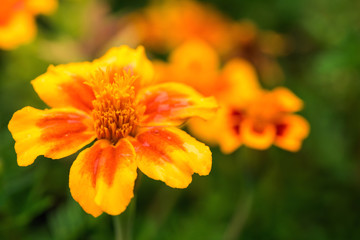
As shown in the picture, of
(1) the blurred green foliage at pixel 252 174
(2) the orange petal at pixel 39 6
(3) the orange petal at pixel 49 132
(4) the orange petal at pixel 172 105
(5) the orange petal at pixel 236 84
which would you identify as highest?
(3) the orange petal at pixel 49 132

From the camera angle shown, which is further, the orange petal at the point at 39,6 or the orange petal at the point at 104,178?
the orange petal at the point at 39,6

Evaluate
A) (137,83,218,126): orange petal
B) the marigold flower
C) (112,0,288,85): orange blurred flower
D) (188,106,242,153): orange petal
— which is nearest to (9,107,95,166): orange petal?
the marigold flower

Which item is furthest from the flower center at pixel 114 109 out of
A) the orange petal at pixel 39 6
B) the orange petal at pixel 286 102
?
the orange petal at pixel 39 6

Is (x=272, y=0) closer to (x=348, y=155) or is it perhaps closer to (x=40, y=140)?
(x=348, y=155)

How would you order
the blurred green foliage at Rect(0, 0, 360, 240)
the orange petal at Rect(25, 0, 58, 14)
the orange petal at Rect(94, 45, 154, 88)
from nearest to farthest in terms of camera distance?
1. the orange petal at Rect(94, 45, 154, 88)
2. the blurred green foliage at Rect(0, 0, 360, 240)
3. the orange petal at Rect(25, 0, 58, 14)

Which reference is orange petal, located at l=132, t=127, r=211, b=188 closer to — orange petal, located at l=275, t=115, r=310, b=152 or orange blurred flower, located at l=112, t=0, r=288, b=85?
orange petal, located at l=275, t=115, r=310, b=152

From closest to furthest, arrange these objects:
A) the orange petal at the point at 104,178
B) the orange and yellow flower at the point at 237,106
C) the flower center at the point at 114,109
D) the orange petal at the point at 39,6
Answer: the orange petal at the point at 104,178 → the flower center at the point at 114,109 → the orange and yellow flower at the point at 237,106 → the orange petal at the point at 39,6

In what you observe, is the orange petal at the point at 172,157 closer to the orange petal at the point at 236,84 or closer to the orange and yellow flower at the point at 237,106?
the orange and yellow flower at the point at 237,106
